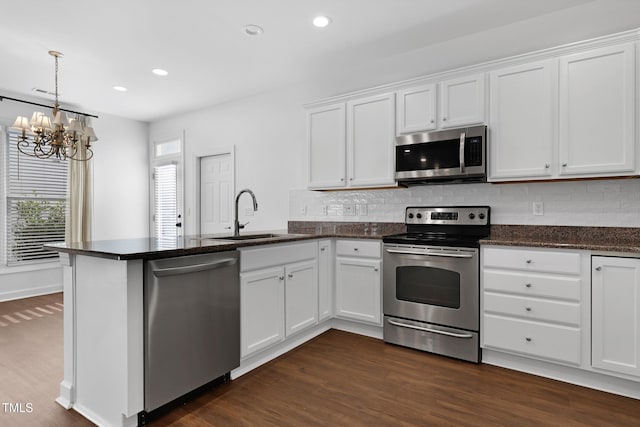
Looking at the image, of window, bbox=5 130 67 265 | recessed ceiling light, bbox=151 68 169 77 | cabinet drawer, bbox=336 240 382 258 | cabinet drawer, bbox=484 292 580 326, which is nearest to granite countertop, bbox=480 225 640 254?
cabinet drawer, bbox=484 292 580 326

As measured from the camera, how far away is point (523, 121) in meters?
2.66

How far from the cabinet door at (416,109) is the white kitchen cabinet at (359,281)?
1.10 m

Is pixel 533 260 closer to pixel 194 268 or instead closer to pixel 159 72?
pixel 194 268

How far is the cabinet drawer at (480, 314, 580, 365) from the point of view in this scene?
2307 mm

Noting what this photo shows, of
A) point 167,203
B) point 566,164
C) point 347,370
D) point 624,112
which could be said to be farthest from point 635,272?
point 167,203

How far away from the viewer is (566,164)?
2508 millimetres

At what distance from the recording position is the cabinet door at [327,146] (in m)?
3.54

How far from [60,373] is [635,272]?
3.83 meters

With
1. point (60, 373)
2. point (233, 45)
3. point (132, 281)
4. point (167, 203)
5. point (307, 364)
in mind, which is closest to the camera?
point (132, 281)

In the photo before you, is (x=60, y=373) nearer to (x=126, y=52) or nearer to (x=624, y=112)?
(x=126, y=52)

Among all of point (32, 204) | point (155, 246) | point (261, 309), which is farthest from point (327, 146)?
point (32, 204)

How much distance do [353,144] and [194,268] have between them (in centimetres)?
207

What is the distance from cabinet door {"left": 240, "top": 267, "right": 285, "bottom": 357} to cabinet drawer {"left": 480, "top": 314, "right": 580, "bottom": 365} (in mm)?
1553

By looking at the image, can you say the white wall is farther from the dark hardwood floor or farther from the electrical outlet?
the dark hardwood floor
